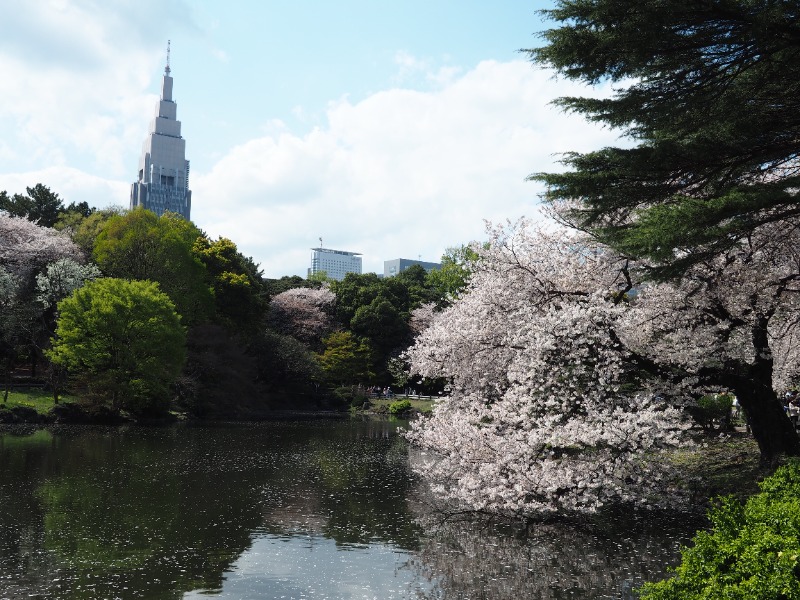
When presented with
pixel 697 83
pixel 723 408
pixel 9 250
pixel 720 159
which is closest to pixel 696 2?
pixel 697 83

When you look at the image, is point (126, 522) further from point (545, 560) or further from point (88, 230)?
point (88, 230)

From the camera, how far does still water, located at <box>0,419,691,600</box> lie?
9.80 meters

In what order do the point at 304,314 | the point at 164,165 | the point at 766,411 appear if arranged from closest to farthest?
1. the point at 766,411
2. the point at 304,314
3. the point at 164,165

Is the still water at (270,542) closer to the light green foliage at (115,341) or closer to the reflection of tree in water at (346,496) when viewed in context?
the reflection of tree in water at (346,496)

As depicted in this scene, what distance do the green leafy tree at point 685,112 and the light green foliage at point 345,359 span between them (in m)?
39.8

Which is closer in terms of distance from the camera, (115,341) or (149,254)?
(115,341)

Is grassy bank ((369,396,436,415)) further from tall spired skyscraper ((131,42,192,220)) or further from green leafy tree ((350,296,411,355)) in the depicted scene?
tall spired skyscraper ((131,42,192,220))

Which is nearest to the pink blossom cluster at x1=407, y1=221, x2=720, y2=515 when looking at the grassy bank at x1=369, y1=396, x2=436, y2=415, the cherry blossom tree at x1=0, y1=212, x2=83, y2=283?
the cherry blossom tree at x1=0, y1=212, x2=83, y2=283

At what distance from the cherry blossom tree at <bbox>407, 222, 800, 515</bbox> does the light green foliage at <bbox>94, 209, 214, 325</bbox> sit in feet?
89.1

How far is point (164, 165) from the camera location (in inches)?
6245

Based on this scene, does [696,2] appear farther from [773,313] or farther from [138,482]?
[138,482]

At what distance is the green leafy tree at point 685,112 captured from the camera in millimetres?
9625

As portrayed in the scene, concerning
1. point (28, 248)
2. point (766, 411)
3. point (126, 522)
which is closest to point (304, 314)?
point (28, 248)

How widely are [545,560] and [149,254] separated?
33789 mm
